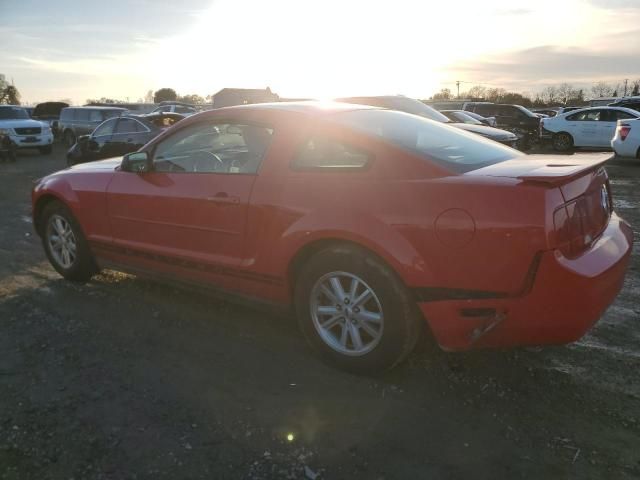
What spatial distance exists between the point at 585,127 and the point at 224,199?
56.9ft

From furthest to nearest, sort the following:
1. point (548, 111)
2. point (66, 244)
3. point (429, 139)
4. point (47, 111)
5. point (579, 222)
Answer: point (548, 111) < point (47, 111) < point (66, 244) < point (429, 139) < point (579, 222)

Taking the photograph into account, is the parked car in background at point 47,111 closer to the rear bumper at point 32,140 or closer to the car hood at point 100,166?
the rear bumper at point 32,140

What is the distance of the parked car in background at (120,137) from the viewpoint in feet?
44.7

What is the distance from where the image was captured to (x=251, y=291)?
141 inches

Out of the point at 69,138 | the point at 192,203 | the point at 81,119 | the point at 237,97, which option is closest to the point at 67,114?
the point at 69,138

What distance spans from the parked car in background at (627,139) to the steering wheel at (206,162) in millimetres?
13243

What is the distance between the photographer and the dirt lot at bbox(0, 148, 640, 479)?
244cm

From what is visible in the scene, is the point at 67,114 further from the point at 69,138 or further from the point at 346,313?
the point at 346,313

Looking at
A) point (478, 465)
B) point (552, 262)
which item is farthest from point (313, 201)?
point (478, 465)

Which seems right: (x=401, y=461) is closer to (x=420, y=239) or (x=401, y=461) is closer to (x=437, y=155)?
(x=420, y=239)

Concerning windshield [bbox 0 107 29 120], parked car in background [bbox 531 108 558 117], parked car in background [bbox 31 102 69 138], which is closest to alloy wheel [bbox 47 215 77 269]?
windshield [bbox 0 107 29 120]

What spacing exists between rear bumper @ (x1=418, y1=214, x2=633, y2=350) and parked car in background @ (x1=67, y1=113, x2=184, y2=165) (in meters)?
11.9

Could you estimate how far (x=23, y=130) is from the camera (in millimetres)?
19750

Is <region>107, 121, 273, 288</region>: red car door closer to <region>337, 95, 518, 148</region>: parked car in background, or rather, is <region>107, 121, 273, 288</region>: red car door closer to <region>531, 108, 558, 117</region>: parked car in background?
<region>337, 95, 518, 148</region>: parked car in background
